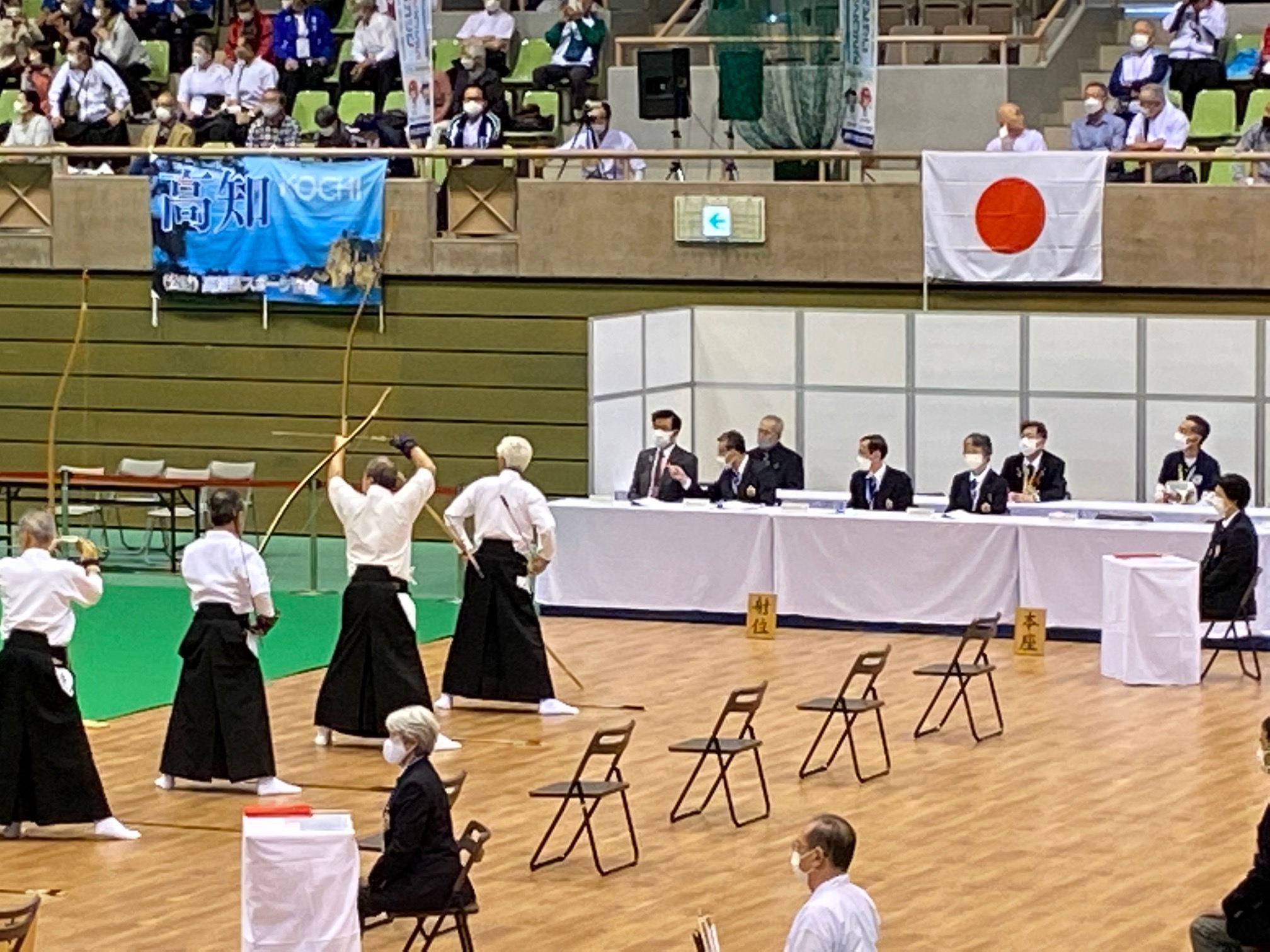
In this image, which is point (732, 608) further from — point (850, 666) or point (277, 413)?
point (277, 413)

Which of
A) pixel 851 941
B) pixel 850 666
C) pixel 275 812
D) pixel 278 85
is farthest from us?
pixel 278 85

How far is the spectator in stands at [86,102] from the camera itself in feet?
79.9

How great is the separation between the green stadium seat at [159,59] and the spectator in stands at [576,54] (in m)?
4.06

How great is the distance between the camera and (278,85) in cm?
2517

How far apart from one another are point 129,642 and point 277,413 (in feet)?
17.6

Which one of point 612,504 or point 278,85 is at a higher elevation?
point 278,85

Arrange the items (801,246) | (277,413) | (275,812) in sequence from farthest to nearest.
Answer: (277,413)
(801,246)
(275,812)

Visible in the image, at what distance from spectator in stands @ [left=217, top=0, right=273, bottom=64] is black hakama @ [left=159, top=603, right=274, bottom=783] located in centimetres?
1300

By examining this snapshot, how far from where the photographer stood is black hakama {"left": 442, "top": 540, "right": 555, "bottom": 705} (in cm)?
1560

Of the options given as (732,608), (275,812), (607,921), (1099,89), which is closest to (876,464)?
(732,608)

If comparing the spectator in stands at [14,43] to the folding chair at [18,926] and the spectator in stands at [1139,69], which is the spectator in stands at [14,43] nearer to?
the spectator in stands at [1139,69]

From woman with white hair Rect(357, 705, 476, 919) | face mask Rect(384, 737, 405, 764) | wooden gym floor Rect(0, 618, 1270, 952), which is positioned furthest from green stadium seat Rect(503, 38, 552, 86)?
woman with white hair Rect(357, 705, 476, 919)

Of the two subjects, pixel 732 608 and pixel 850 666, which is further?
pixel 732 608

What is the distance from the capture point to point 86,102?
24.7 meters
